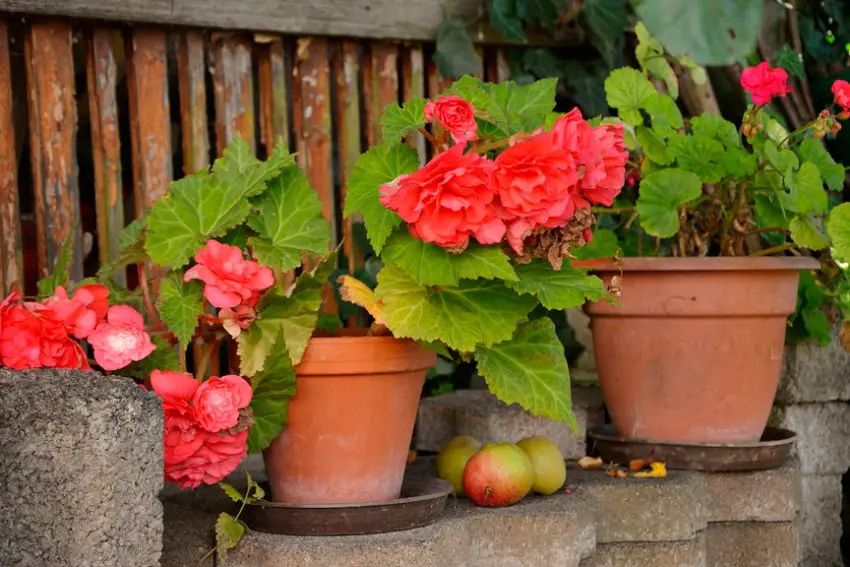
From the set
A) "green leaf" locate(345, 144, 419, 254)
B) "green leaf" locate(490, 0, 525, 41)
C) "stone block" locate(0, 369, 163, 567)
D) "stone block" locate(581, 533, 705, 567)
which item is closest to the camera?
"stone block" locate(0, 369, 163, 567)

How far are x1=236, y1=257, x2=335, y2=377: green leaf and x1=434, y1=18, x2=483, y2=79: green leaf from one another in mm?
1370

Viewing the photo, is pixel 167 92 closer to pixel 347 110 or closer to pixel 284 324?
pixel 347 110

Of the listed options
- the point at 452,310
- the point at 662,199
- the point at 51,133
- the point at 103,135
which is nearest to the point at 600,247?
the point at 662,199

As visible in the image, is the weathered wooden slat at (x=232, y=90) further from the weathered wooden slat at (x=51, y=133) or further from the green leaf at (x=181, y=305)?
the green leaf at (x=181, y=305)

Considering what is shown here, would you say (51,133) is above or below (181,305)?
above

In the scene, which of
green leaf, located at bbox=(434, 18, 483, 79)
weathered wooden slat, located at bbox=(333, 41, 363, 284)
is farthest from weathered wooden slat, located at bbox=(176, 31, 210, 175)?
green leaf, located at bbox=(434, 18, 483, 79)

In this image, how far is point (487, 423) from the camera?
107 inches

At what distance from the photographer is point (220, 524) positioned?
1.92m

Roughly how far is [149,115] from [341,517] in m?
1.29

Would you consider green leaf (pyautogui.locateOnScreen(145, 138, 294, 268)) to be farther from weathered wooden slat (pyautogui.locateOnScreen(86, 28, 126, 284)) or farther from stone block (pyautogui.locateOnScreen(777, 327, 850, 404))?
stone block (pyautogui.locateOnScreen(777, 327, 850, 404))

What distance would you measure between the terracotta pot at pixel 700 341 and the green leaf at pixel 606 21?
931 mm

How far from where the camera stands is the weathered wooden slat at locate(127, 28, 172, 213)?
2.81m

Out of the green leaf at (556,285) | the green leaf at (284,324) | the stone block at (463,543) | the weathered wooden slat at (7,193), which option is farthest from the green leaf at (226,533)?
the weathered wooden slat at (7,193)

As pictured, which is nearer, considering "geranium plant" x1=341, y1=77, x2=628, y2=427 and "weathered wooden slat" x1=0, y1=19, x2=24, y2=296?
"geranium plant" x1=341, y1=77, x2=628, y2=427
